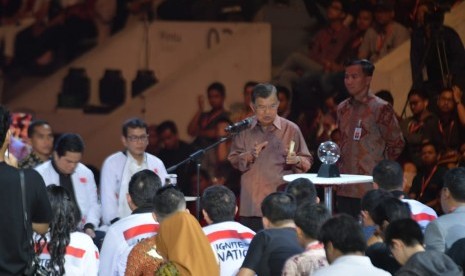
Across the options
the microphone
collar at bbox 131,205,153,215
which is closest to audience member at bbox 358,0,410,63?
the microphone

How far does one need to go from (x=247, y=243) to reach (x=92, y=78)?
6488mm

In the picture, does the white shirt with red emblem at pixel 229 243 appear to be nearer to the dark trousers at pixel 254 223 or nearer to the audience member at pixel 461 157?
the dark trousers at pixel 254 223

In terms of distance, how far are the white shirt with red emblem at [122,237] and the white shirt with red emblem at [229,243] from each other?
1.39 ft

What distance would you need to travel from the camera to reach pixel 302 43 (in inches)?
486

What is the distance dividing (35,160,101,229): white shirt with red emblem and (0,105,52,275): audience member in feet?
12.2

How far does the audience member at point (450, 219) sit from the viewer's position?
6.43 m

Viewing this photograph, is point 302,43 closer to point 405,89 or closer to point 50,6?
point 405,89

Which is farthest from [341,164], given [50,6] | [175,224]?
[50,6]

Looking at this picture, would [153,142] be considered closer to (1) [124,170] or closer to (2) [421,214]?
(1) [124,170]

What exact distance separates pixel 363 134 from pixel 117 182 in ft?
6.75

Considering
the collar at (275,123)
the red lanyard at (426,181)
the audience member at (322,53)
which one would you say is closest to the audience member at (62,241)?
the collar at (275,123)

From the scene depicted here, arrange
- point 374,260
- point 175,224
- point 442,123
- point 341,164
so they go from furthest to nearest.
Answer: point 442,123, point 341,164, point 374,260, point 175,224

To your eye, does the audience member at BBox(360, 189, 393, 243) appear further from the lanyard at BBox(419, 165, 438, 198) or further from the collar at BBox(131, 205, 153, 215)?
the lanyard at BBox(419, 165, 438, 198)

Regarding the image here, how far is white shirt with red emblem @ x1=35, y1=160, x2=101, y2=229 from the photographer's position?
9195mm
